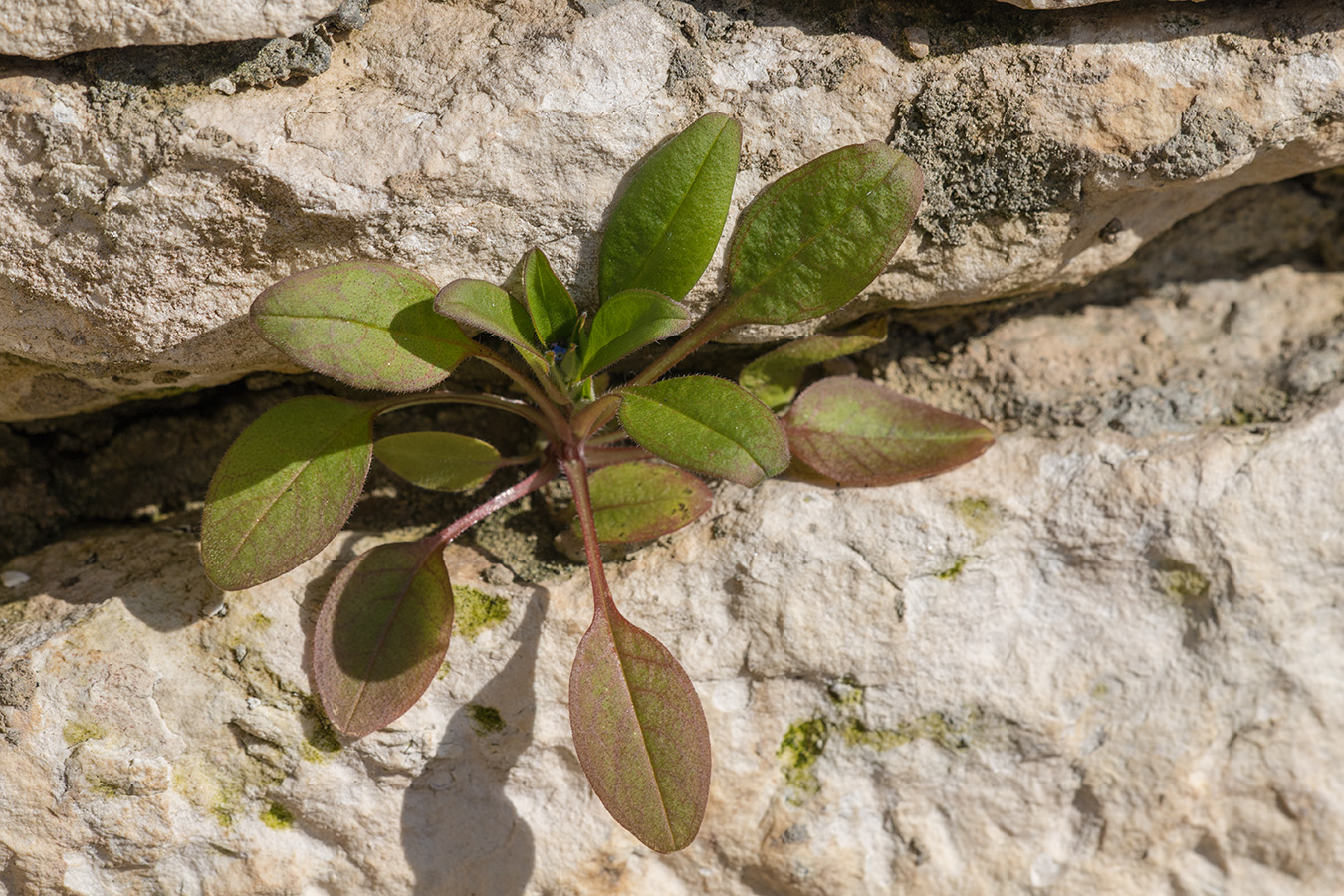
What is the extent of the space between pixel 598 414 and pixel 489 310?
14.7 inches

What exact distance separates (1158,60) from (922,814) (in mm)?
1689

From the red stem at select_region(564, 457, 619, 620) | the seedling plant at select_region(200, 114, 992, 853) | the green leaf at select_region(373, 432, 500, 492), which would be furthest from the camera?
the green leaf at select_region(373, 432, 500, 492)

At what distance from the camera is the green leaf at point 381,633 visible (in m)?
1.92

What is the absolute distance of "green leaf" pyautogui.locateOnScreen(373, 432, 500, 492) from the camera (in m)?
2.14

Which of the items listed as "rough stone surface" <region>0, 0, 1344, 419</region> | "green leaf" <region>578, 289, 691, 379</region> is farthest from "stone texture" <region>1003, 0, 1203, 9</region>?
"green leaf" <region>578, 289, 691, 379</region>

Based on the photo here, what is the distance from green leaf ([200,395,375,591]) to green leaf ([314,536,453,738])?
0.47 feet

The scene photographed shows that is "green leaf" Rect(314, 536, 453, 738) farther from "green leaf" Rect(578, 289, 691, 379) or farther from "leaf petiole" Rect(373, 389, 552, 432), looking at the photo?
"green leaf" Rect(578, 289, 691, 379)

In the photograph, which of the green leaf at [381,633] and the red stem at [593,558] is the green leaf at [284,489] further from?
the red stem at [593,558]

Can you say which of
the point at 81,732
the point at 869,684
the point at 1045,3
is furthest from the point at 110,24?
the point at 869,684

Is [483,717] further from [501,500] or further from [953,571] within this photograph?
[953,571]

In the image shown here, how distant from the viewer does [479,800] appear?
6.86 ft

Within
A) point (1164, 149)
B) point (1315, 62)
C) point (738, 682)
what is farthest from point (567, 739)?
point (1315, 62)

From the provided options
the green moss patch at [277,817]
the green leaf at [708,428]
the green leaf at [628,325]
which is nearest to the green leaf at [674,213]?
the green leaf at [628,325]

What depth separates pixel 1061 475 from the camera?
7.38ft
